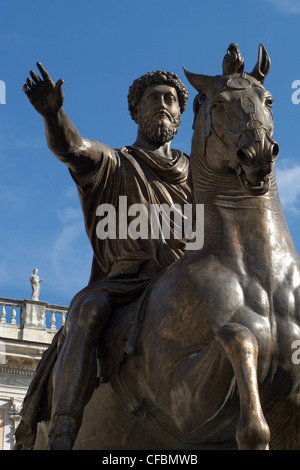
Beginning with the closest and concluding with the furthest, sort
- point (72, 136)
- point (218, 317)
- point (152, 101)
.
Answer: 1. point (218, 317)
2. point (72, 136)
3. point (152, 101)

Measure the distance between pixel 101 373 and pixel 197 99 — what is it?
1.40 m

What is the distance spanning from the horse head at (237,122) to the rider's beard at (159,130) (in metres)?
0.84

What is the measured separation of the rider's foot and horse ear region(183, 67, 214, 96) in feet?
5.45

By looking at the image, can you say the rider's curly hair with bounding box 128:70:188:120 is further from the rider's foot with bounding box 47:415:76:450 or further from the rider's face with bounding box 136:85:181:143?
the rider's foot with bounding box 47:415:76:450

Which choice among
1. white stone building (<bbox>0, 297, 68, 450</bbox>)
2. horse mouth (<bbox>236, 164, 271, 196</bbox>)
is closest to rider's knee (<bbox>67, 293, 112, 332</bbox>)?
horse mouth (<bbox>236, 164, 271, 196</bbox>)

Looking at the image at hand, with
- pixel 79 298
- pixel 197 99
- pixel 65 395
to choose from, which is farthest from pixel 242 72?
pixel 65 395

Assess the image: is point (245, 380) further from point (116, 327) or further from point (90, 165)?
point (90, 165)

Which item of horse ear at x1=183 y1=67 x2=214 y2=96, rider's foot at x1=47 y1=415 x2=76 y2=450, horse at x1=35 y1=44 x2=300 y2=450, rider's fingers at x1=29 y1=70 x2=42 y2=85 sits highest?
rider's fingers at x1=29 y1=70 x2=42 y2=85

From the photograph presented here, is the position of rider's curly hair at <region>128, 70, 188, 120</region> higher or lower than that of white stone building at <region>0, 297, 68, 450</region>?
lower

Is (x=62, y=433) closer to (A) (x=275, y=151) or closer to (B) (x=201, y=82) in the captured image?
(A) (x=275, y=151)

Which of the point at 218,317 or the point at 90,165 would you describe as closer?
the point at 218,317

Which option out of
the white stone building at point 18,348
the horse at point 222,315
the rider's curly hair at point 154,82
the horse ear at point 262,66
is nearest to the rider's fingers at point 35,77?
the horse at point 222,315

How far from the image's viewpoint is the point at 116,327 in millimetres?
5426

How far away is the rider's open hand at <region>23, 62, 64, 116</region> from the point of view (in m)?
5.57
